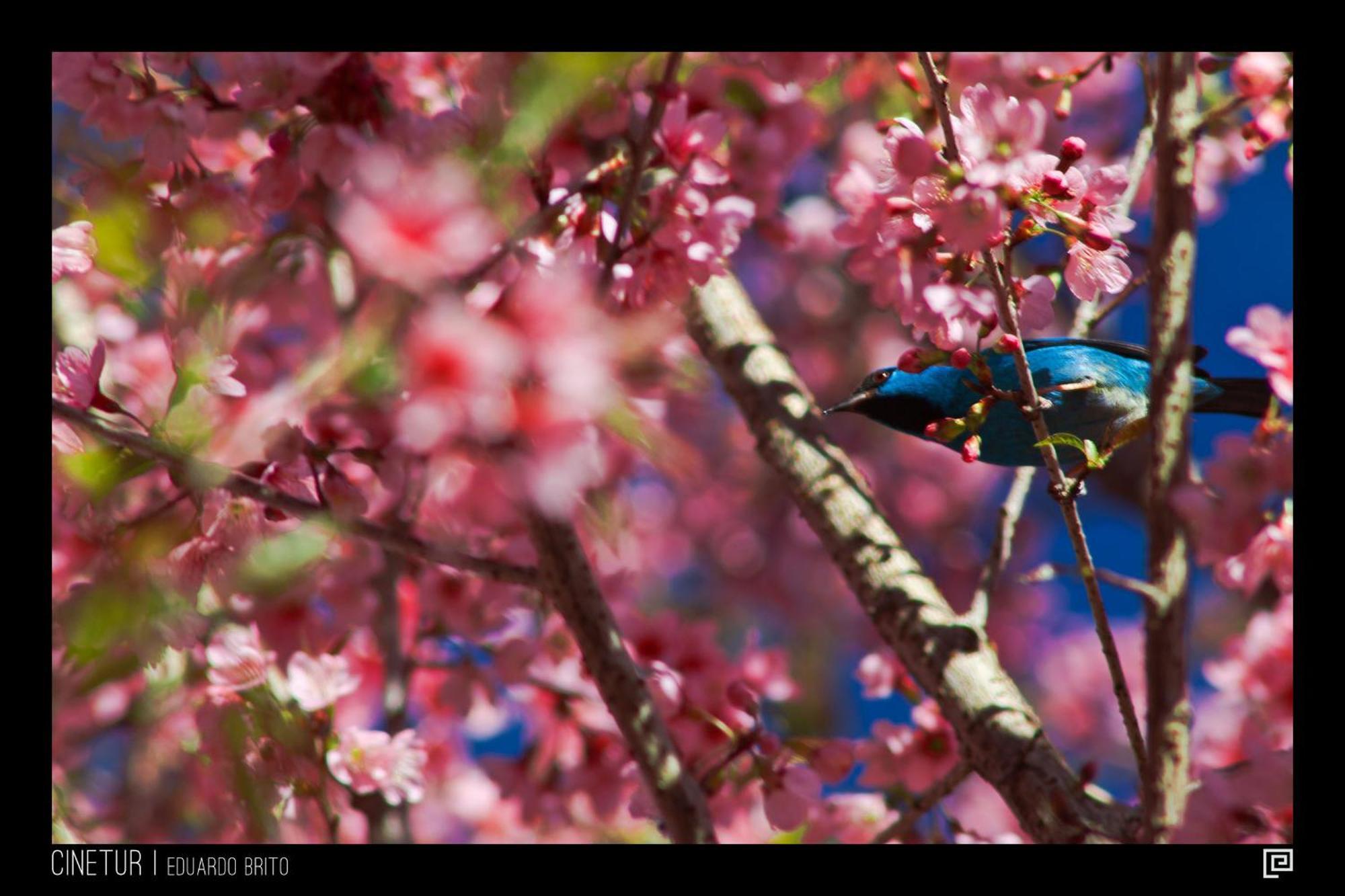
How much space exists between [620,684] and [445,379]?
1.10 meters

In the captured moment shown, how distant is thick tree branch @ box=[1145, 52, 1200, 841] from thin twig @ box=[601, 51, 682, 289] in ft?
2.85

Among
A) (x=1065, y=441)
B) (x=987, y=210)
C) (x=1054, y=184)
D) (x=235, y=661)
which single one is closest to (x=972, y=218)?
(x=987, y=210)

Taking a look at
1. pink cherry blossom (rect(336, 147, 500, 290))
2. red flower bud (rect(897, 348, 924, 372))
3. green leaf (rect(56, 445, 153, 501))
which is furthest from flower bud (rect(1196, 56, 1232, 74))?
green leaf (rect(56, 445, 153, 501))

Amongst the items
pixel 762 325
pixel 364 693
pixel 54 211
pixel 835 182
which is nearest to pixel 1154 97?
pixel 835 182

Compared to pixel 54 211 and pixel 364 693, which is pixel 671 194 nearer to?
pixel 54 211

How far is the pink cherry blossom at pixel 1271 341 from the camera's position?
186cm

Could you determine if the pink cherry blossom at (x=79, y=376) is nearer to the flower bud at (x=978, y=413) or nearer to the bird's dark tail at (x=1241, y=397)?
the flower bud at (x=978, y=413)

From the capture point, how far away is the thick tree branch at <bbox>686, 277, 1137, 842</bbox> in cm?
186

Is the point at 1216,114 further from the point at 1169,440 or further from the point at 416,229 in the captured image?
the point at 416,229

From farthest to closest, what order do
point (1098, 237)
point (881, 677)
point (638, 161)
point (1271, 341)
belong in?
point (881, 677) → point (1271, 341) → point (638, 161) → point (1098, 237)

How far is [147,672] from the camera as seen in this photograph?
2254 millimetres

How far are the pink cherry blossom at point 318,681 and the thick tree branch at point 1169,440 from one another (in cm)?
142

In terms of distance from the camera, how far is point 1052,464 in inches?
63.6

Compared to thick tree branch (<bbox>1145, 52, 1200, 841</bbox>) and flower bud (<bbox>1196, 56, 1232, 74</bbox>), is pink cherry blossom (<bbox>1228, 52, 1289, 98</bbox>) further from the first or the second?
thick tree branch (<bbox>1145, 52, 1200, 841</bbox>)
